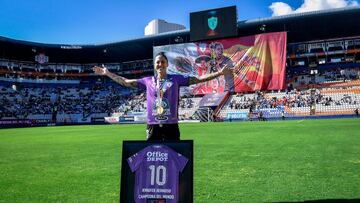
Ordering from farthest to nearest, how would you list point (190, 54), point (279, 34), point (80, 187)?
point (190, 54)
point (279, 34)
point (80, 187)

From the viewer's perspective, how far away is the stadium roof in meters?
61.5

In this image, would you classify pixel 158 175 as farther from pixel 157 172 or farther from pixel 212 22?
pixel 212 22

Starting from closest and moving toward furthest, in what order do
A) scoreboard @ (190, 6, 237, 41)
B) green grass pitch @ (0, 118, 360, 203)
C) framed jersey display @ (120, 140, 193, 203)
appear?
framed jersey display @ (120, 140, 193, 203) → green grass pitch @ (0, 118, 360, 203) → scoreboard @ (190, 6, 237, 41)

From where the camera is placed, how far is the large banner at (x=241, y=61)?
54.9 metres

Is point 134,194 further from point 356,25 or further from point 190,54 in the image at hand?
point 356,25

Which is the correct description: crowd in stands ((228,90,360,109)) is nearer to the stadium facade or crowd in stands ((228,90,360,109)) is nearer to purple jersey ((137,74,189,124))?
→ the stadium facade

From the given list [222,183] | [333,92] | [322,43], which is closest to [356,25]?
[322,43]

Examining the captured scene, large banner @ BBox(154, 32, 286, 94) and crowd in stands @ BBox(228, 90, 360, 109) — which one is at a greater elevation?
large banner @ BBox(154, 32, 286, 94)

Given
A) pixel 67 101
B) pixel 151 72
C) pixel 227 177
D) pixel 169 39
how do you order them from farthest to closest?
1. pixel 151 72
2. pixel 67 101
3. pixel 169 39
4. pixel 227 177

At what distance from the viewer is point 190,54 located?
61562 millimetres

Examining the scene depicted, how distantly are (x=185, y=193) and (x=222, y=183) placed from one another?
8.79 feet

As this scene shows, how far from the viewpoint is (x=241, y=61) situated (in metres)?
56.7

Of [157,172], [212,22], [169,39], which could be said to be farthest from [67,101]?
[157,172]

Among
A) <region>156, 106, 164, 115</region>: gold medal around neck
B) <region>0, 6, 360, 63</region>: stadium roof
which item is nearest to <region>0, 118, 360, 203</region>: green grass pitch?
<region>156, 106, 164, 115</region>: gold medal around neck
